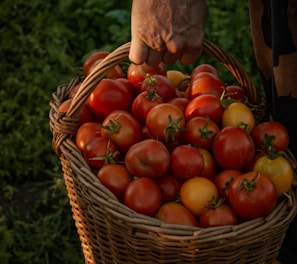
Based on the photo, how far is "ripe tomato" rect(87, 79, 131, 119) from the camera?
217cm

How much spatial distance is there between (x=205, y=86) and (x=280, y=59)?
0.26 meters

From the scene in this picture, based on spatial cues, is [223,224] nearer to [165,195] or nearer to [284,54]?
[165,195]

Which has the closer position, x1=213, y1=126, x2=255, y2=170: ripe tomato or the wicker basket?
the wicker basket

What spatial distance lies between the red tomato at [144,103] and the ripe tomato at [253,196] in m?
0.41

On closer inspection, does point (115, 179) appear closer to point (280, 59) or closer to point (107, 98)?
point (107, 98)

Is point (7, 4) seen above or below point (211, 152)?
below

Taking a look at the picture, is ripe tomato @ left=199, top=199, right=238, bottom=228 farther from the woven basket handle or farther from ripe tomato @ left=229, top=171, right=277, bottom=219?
the woven basket handle

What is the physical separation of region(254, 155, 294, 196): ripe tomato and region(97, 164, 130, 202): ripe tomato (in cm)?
39

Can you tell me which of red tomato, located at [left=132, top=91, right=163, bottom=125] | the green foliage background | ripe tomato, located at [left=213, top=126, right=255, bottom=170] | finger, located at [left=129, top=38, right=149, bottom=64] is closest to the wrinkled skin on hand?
finger, located at [left=129, top=38, right=149, bottom=64]

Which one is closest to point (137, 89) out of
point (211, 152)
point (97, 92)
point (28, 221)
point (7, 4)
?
point (97, 92)

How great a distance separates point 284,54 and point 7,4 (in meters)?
2.86

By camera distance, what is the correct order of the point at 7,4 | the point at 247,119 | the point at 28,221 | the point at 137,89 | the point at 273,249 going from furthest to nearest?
the point at 7,4 < the point at 28,221 < the point at 137,89 < the point at 247,119 < the point at 273,249

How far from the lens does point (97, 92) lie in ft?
7.16

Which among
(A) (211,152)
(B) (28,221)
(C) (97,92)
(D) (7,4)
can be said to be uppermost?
(C) (97,92)
